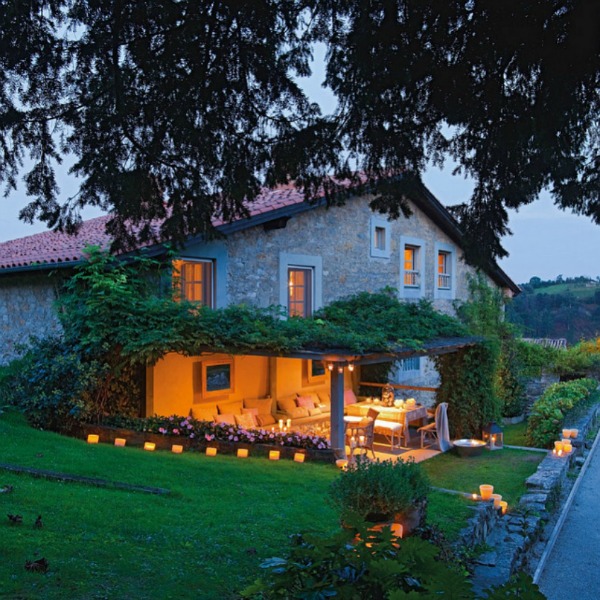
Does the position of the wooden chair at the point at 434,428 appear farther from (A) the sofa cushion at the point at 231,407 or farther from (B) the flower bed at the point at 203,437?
(A) the sofa cushion at the point at 231,407

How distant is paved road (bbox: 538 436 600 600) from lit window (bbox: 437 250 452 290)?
925cm

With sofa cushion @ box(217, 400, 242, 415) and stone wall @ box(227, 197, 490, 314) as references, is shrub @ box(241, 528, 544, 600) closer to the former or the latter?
stone wall @ box(227, 197, 490, 314)

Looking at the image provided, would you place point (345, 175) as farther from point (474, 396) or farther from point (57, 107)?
point (474, 396)

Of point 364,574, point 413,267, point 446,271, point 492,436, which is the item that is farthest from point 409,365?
point 364,574

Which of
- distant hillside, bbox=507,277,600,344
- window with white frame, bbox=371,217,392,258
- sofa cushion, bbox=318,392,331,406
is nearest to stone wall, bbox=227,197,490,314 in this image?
window with white frame, bbox=371,217,392,258

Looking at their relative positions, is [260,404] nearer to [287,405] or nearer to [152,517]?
[287,405]

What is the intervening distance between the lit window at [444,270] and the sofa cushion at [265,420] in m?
7.84

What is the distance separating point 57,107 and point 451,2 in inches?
109

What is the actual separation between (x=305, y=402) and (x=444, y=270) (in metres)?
7.22

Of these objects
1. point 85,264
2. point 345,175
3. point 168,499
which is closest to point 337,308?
point 85,264

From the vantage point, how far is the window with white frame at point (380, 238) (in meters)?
14.9

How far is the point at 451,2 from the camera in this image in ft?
11.6

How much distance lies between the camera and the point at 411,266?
657 inches

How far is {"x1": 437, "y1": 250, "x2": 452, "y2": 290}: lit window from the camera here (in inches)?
706
